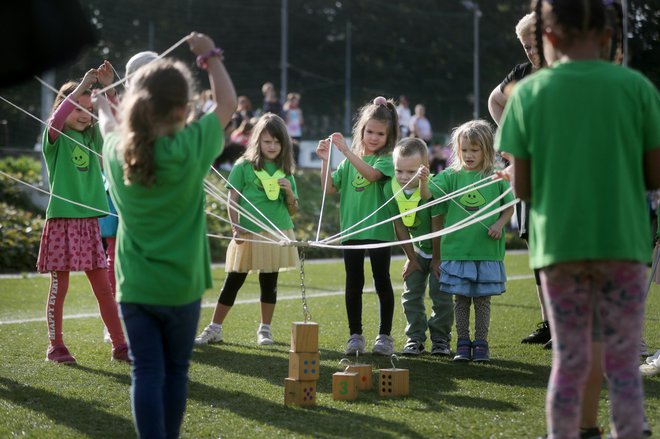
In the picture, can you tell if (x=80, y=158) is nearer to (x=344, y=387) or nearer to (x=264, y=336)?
(x=264, y=336)

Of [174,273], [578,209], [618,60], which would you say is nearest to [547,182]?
[578,209]

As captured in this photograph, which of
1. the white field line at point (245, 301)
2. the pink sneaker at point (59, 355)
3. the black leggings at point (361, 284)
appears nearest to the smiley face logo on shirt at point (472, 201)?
the black leggings at point (361, 284)

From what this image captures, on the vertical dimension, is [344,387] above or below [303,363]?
below

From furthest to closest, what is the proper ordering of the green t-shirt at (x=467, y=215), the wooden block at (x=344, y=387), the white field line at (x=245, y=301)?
the white field line at (x=245, y=301) → the green t-shirt at (x=467, y=215) → the wooden block at (x=344, y=387)

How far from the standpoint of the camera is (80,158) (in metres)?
6.38

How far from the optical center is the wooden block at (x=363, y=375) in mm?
5320

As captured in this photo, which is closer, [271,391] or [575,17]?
[575,17]

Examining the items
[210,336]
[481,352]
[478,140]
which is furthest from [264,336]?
[478,140]

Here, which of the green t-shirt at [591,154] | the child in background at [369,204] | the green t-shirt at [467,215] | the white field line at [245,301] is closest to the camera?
the green t-shirt at [591,154]

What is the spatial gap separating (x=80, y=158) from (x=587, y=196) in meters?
3.97

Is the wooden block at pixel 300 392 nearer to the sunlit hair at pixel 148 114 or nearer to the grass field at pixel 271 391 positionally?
the grass field at pixel 271 391

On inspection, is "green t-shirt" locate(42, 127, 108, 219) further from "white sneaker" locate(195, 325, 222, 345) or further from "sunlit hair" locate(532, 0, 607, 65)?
"sunlit hair" locate(532, 0, 607, 65)

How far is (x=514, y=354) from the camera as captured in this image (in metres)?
6.63

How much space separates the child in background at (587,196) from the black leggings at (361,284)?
3.34m
